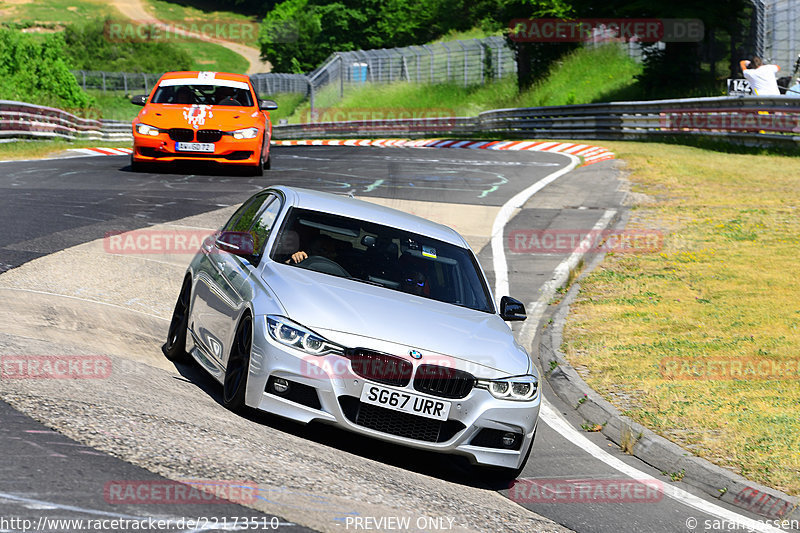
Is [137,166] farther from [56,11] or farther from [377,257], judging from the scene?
[56,11]

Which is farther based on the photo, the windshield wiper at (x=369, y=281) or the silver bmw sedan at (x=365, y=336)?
A: the windshield wiper at (x=369, y=281)

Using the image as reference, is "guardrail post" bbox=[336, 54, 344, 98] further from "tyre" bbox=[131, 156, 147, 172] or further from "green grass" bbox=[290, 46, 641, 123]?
"tyre" bbox=[131, 156, 147, 172]

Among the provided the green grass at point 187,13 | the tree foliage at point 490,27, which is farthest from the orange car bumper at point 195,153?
the green grass at point 187,13

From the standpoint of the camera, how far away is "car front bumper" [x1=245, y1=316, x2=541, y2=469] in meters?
5.97

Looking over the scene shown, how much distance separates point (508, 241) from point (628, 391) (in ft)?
22.9

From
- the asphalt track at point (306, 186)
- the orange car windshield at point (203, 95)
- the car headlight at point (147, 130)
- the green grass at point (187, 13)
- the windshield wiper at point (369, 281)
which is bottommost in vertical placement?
the asphalt track at point (306, 186)

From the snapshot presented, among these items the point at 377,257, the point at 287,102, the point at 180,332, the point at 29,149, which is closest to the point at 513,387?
the point at 377,257

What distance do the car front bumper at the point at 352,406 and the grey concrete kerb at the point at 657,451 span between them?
1.57 meters

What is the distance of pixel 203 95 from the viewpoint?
19.2m

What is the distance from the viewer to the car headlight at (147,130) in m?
18.7

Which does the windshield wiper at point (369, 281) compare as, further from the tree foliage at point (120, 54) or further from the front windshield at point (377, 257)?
the tree foliage at point (120, 54)

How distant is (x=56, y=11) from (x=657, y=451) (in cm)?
12923

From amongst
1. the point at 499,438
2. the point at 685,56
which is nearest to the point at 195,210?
the point at 499,438

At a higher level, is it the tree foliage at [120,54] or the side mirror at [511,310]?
the tree foliage at [120,54]
